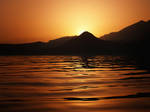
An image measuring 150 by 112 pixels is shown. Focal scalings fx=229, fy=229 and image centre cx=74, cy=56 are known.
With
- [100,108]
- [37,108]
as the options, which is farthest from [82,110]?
[37,108]

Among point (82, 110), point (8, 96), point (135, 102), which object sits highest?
point (8, 96)

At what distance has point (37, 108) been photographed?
729 cm

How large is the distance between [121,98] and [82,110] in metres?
2.54

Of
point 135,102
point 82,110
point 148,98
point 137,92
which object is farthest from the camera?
point 137,92

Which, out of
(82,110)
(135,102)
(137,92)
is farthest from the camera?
(137,92)

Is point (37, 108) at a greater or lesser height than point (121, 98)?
lesser

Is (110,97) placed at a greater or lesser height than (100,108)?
greater

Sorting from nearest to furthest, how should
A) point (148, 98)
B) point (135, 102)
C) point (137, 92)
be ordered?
point (135, 102), point (148, 98), point (137, 92)

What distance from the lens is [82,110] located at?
23.2 ft

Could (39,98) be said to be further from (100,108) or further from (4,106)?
(100,108)

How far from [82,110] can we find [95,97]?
7.50 ft

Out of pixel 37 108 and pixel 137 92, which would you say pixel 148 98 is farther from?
pixel 37 108

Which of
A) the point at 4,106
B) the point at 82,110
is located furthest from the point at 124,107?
the point at 4,106

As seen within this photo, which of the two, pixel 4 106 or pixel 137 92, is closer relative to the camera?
pixel 4 106
